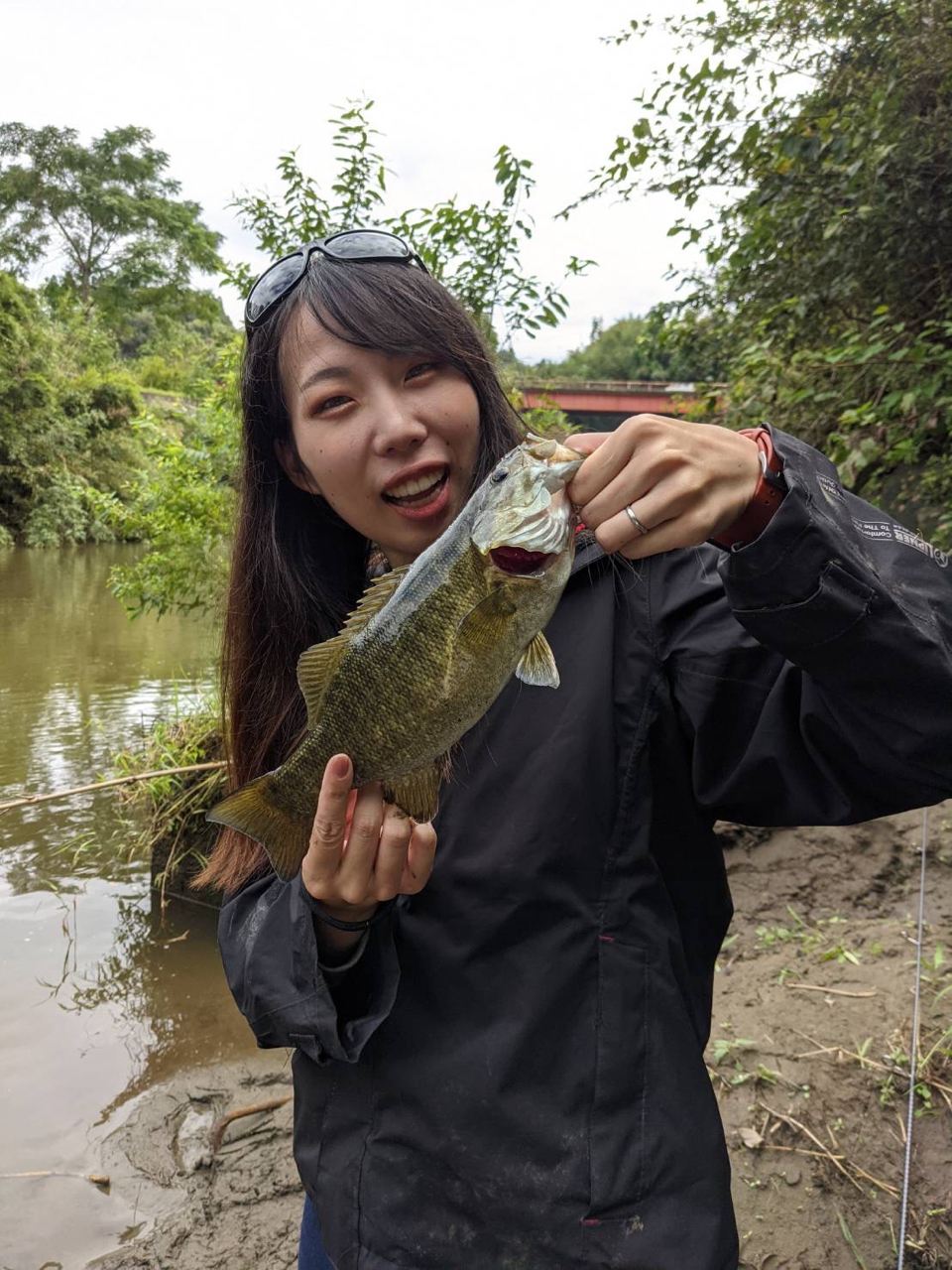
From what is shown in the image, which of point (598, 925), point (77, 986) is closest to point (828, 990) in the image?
point (598, 925)

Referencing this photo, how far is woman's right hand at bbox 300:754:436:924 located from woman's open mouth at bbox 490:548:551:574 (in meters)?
0.43

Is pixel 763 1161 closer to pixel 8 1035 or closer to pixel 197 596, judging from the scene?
pixel 8 1035

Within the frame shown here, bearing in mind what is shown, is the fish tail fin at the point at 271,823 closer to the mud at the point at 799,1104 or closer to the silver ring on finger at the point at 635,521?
the silver ring on finger at the point at 635,521

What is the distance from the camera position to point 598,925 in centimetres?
141

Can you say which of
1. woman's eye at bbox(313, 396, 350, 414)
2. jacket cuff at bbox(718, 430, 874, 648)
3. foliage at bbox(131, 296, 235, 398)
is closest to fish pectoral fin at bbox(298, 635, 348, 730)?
woman's eye at bbox(313, 396, 350, 414)

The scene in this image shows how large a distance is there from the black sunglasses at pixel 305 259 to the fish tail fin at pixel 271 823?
1.19 m

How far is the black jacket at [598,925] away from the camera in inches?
49.0

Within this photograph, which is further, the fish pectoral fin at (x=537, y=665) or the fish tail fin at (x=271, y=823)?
the fish tail fin at (x=271, y=823)

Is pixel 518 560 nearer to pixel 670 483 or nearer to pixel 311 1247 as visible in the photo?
pixel 670 483

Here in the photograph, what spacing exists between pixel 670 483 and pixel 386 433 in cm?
75

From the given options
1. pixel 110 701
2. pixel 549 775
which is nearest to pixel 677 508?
pixel 549 775

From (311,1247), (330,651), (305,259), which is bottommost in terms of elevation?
(311,1247)

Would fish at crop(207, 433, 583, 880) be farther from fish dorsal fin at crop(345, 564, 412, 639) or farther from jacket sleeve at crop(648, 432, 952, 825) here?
jacket sleeve at crop(648, 432, 952, 825)

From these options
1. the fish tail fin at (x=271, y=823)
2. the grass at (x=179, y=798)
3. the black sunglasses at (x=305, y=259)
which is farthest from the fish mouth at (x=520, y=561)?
the grass at (x=179, y=798)
